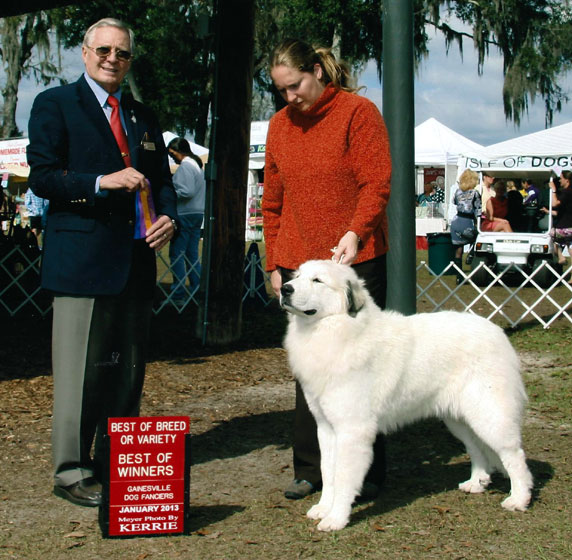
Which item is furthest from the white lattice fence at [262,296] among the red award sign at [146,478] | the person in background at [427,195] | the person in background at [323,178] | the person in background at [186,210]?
the person in background at [427,195]

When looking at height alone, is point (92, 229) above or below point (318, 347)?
above

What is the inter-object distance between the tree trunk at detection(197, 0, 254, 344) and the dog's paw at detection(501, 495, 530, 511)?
4.85m

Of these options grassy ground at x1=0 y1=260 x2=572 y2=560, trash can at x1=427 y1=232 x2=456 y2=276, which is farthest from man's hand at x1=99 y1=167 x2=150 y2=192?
trash can at x1=427 y1=232 x2=456 y2=276

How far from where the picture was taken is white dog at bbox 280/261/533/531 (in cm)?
336

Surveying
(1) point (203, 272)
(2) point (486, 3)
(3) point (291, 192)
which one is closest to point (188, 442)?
(3) point (291, 192)

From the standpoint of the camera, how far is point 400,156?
5.94 m

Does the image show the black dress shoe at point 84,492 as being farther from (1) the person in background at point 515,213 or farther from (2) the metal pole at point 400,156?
(1) the person in background at point 515,213

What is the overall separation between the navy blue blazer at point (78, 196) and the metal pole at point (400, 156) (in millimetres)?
2824

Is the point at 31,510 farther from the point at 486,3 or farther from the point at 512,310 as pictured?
the point at 486,3

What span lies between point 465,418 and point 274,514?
1035 mm

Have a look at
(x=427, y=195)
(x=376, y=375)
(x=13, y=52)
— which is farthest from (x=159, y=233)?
(x=13, y=52)

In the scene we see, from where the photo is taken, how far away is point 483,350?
3650 millimetres

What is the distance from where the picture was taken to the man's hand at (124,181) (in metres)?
3.39

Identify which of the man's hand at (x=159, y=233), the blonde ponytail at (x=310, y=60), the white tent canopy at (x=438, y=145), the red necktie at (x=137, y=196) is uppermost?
the white tent canopy at (x=438, y=145)
